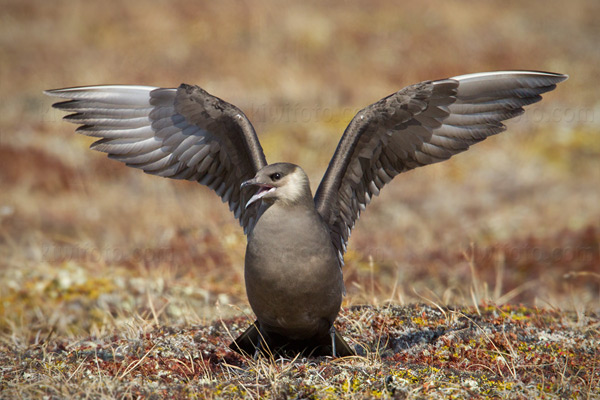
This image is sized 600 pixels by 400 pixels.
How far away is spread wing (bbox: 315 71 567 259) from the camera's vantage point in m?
4.75

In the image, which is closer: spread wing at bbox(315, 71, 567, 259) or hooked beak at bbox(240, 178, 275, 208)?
hooked beak at bbox(240, 178, 275, 208)

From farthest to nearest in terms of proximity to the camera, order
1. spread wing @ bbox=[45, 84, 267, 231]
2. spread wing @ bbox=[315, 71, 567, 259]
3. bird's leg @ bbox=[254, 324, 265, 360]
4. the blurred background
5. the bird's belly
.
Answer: the blurred background, spread wing @ bbox=[45, 84, 267, 231], spread wing @ bbox=[315, 71, 567, 259], bird's leg @ bbox=[254, 324, 265, 360], the bird's belly

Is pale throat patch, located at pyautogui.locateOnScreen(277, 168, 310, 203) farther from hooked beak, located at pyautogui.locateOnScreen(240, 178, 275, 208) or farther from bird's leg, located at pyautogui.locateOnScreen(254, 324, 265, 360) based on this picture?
bird's leg, located at pyautogui.locateOnScreen(254, 324, 265, 360)

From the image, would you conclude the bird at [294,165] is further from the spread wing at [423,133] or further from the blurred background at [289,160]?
the blurred background at [289,160]

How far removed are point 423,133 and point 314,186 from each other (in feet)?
23.3

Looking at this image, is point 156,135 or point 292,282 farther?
point 156,135

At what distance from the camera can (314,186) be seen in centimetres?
1196

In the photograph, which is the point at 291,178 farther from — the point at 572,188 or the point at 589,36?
the point at 589,36

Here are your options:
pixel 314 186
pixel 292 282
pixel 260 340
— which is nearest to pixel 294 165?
pixel 292 282

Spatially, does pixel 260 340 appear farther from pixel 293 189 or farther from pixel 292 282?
pixel 293 189

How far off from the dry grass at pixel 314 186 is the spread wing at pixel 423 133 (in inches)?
38.7

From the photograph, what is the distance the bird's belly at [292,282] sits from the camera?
4.14 meters

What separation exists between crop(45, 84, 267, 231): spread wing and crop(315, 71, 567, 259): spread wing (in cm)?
70

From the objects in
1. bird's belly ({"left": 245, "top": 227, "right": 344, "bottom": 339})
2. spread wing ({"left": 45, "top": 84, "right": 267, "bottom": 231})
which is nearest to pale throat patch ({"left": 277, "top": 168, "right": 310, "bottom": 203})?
bird's belly ({"left": 245, "top": 227, "right": 344, "bottom": 339})
